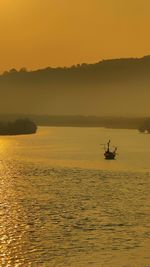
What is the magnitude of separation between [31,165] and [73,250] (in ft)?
275

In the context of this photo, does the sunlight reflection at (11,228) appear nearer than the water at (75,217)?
Yes

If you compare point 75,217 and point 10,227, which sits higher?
point 75,217

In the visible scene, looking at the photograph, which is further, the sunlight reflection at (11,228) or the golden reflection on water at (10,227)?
the golden reflection on water at (10,227)

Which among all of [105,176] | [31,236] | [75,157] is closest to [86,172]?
[105,176]

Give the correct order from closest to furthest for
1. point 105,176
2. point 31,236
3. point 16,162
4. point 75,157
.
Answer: point 31,236
point 105,176
point 16,162
point 75,157

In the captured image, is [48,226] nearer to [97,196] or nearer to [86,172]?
[97,196]

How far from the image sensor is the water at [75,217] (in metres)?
46.1

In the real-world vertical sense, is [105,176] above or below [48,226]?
above

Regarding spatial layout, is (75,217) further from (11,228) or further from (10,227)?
(11,228)

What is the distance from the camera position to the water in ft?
151

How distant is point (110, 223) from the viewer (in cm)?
5862

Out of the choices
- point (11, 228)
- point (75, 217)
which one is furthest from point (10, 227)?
point (75, 217)

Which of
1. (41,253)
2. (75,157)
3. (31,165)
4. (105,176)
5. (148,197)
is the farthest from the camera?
(75,157)

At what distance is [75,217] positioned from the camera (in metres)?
62.2
